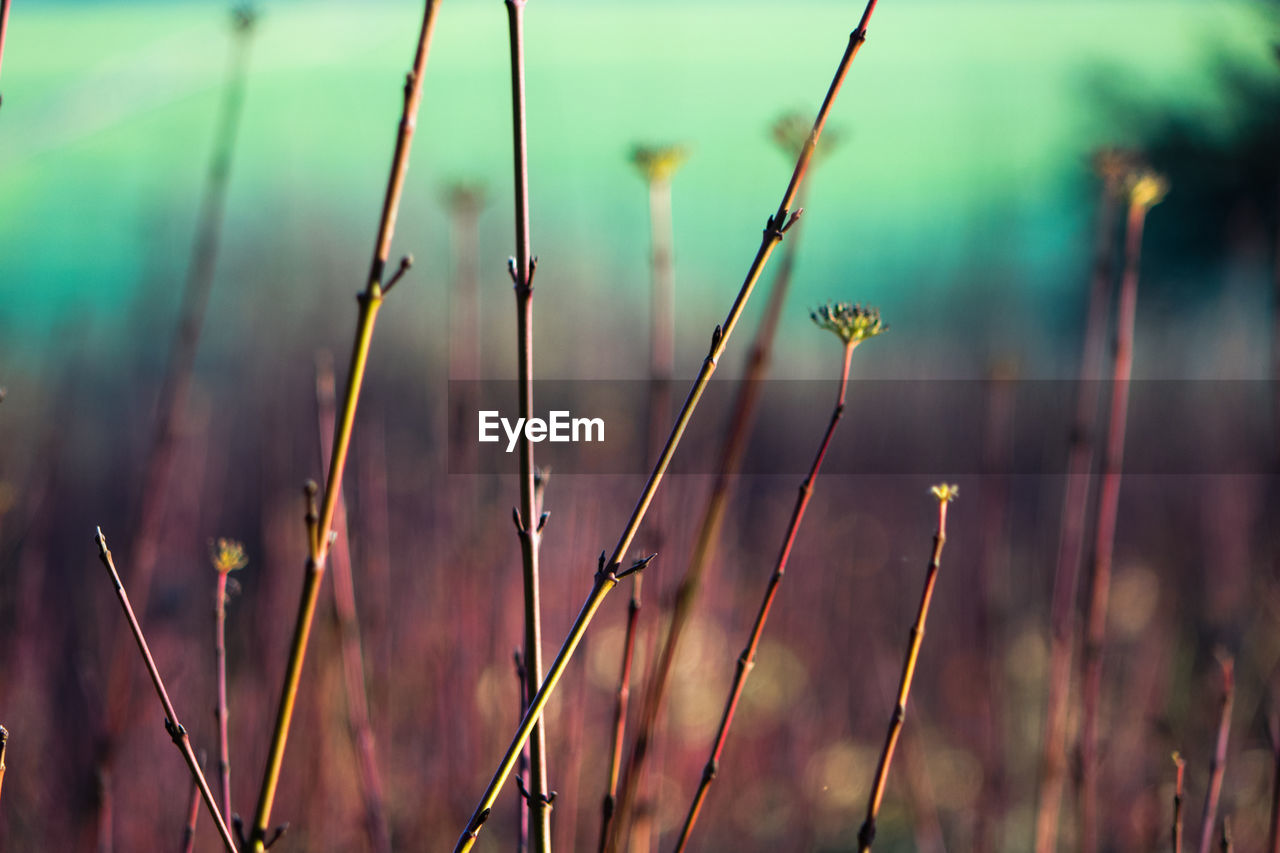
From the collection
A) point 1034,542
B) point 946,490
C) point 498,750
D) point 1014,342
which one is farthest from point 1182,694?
point 946,490

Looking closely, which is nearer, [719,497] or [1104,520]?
[719,497]

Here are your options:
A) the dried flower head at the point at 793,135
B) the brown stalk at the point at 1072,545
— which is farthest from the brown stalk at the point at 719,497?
the brown stalk at the point at 1072,545

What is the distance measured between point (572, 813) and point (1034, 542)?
2.69 metres

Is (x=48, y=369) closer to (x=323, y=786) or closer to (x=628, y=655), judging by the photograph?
(x=323, y=786)

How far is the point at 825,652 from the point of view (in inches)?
103

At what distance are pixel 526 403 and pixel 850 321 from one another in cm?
21

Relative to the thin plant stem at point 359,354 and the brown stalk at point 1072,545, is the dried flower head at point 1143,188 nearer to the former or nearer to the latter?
the brown stalk at point 1072,545

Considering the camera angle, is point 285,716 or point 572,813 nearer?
point 285,716

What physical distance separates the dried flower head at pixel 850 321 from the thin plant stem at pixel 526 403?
0.18 m

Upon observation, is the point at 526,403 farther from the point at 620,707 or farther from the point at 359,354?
the point at 620,707

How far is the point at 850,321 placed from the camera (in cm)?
59

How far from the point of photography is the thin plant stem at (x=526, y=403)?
0.48 m

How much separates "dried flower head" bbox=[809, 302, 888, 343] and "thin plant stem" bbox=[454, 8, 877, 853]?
0.26 feet

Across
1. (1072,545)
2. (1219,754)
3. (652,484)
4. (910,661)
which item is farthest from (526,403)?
(1072,545)
